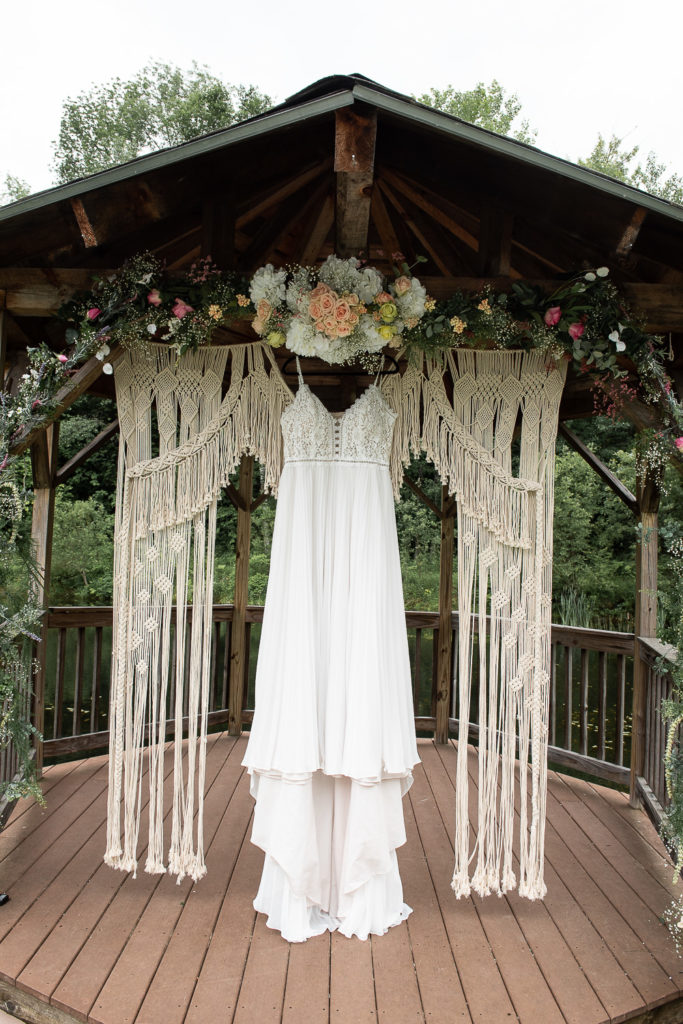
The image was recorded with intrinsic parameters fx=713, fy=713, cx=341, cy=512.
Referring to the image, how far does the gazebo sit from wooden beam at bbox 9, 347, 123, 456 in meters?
0.01

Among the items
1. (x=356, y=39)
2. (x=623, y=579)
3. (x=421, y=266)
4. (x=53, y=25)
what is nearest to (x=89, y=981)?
(x=421, y=266)

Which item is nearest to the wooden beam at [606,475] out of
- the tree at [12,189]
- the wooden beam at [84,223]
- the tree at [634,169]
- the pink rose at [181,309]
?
the pink rose at [181,309]

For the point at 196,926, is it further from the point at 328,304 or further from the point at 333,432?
the point at 328,304

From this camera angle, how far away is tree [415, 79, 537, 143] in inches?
543

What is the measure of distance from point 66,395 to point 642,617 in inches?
124

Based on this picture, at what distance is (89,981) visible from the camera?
2.23 meters

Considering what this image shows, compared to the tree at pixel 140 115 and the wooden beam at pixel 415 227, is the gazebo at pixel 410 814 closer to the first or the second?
the wooden beam at pixel 415 227

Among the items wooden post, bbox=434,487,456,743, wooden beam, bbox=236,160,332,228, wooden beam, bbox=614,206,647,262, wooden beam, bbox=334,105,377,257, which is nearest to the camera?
wooden beam, bbox=334,105,377,257

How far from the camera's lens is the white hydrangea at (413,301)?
250 cm

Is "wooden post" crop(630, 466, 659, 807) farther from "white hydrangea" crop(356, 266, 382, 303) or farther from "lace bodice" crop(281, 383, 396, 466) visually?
"white hydrangea" crop(356, 266, 382, 303)

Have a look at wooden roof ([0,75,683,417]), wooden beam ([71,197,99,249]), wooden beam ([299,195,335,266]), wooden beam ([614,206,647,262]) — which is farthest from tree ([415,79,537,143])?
wooden beam ([71,197,99,249])

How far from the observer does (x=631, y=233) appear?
2396mm

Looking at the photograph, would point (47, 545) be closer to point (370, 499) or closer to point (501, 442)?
point (370, 499)

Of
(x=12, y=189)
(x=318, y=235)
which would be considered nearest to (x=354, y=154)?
(x=318, y=235)
